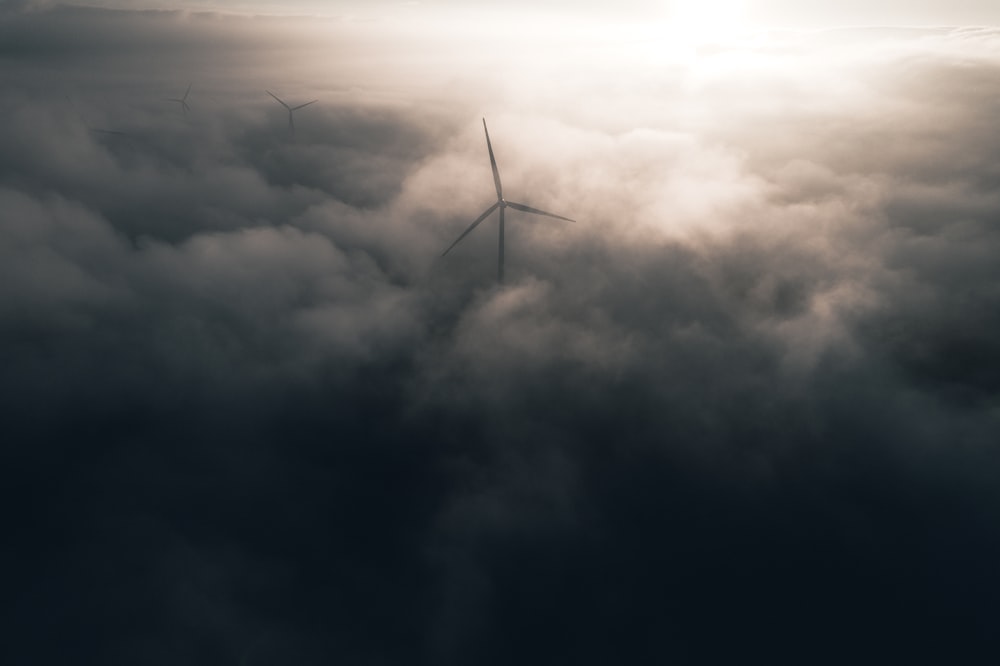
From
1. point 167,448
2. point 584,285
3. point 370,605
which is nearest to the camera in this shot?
point 370,605

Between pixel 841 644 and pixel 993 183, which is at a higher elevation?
pixel 993 183

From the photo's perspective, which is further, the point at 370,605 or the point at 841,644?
the point at 370,605

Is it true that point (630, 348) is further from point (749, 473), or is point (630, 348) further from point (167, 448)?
point (167, 448)

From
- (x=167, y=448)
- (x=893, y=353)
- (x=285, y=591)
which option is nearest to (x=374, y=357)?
(x=167, y=448)

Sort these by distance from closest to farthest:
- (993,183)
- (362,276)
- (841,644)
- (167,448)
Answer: (841,644)
(167,448)
(362,276)
(993,183)

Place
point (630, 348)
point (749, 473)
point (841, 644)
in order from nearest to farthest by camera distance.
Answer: point (841, 644)
point (749, 473)
point (630, 348)

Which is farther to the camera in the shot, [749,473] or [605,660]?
[749,473]

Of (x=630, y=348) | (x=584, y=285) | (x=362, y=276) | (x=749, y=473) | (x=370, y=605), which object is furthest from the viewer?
(x=362, y=276)

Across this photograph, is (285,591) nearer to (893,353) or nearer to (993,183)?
(893,353)

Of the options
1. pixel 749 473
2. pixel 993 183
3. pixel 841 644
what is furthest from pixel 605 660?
pixel 993 183
